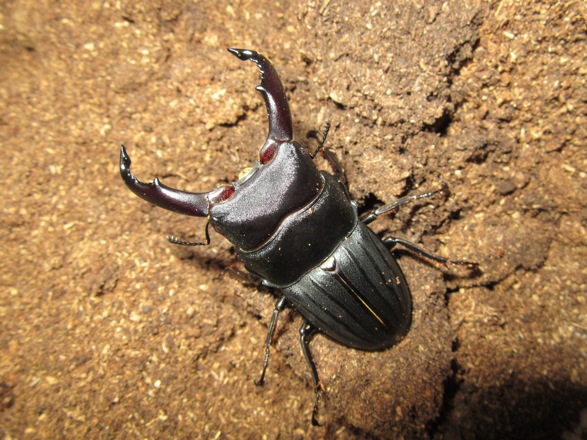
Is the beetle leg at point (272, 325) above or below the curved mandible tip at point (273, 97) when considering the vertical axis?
below

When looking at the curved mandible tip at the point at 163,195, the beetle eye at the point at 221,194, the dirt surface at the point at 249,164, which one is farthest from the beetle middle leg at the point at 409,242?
the curved mandible tip at the point at 163,195

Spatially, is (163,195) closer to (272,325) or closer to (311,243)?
(311,243)

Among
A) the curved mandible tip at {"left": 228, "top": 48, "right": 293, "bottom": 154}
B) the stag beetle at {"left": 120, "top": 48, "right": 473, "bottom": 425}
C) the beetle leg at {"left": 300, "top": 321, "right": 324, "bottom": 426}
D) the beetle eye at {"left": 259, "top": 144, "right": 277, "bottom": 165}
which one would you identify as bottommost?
the beetle leg at {"left": 300, "top": 321, "right": 324, "bottom": 426}

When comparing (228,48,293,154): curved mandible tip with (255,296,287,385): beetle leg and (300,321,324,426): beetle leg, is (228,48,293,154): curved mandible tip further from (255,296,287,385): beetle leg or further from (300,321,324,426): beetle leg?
(300,321,324,426): beetle leg

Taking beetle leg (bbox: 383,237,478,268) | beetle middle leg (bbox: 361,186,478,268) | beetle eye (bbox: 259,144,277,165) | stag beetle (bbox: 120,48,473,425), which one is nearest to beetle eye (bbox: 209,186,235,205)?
stag beetle (bbox: 120,48,473,425)

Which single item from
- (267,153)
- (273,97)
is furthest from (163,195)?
(273,97)

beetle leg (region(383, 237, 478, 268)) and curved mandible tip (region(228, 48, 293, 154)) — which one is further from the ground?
curved mandible tip (region(228, 48, 293, 154))

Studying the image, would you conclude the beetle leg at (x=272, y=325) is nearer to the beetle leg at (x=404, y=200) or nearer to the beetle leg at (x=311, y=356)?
the beetle leg at (x=311, y=356)

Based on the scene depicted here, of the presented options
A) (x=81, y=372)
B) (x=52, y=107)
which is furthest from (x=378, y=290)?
(x=52, y=107)
